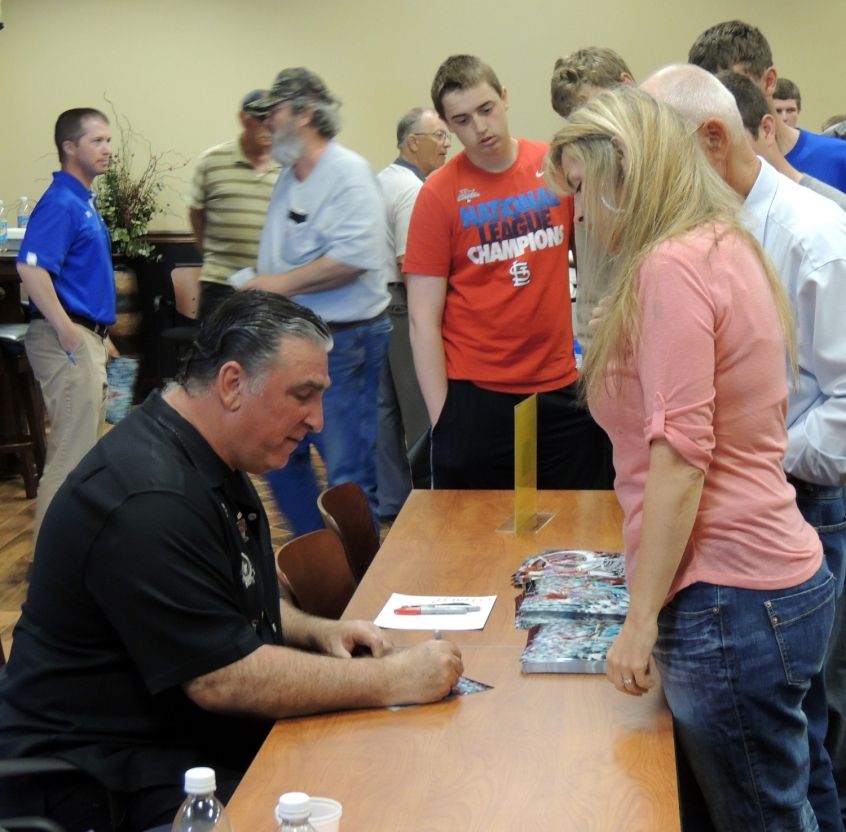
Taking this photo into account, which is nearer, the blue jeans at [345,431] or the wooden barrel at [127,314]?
the blue jeans at [345,431]

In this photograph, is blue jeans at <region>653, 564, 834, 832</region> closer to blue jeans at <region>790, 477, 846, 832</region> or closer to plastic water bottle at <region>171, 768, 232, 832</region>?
blue jeans at <region>790, 477, 846, 832</region>

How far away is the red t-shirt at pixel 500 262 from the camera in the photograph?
3.51 meters

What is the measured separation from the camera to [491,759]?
1710 mm

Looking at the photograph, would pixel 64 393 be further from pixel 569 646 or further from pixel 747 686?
pixel 747 686

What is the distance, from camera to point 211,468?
1.99 meters

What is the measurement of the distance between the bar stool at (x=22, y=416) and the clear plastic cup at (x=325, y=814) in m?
5.16

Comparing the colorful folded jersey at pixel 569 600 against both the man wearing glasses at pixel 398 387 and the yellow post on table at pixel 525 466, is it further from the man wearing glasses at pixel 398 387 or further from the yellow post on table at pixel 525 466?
the man wearing glasses at pixel 398 387

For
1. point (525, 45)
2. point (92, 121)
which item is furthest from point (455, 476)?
point (525, 45)

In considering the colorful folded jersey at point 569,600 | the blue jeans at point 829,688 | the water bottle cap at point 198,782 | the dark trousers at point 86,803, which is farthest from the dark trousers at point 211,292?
the water bottle cap at point 198,782

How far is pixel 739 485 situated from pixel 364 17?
792 cm

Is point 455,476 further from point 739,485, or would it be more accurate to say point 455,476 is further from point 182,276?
point 182,276

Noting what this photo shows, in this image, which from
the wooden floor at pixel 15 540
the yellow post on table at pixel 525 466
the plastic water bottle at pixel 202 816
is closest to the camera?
the plastic water bottle at pixel 202 816

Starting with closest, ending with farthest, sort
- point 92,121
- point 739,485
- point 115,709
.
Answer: point 739,485, point 115,709, point 92,121

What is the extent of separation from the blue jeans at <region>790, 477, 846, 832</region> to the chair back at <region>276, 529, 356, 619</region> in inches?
39.2
